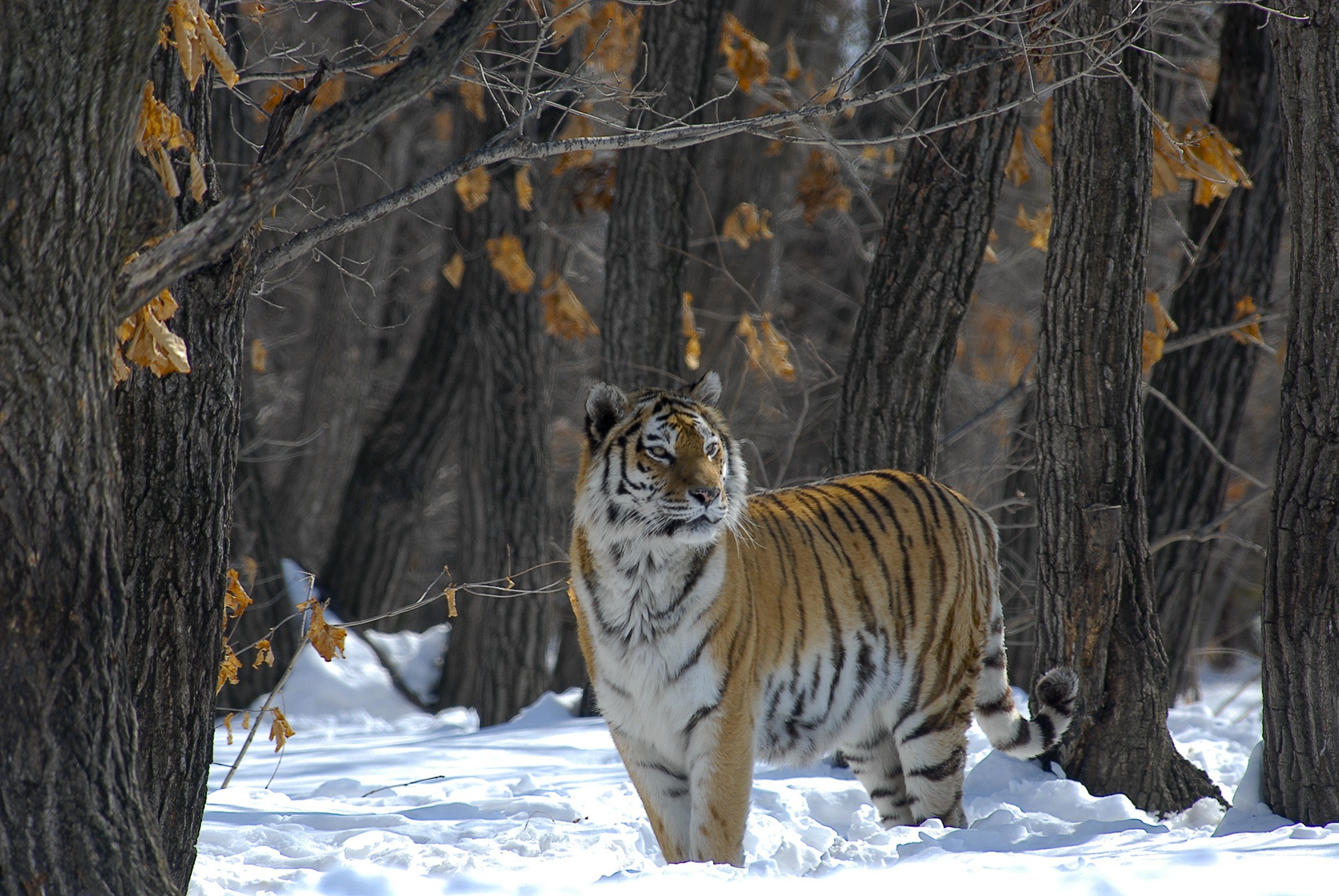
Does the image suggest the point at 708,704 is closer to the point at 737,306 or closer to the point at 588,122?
the point at 588,122

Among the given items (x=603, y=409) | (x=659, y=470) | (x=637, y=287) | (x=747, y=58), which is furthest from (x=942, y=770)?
(x=747, y=58)

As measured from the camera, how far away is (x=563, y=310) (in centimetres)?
854

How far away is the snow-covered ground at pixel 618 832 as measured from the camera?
3211 millimetres

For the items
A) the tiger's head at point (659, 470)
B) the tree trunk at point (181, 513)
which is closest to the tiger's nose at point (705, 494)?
the tiger's head at point (659, 470)

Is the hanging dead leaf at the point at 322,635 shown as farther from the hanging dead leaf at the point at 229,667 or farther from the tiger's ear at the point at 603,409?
the tiger's ear at the point at 603,409

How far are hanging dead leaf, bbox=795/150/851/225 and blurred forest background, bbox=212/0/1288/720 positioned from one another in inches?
0.8

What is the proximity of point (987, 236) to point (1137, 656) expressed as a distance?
6.91 feet

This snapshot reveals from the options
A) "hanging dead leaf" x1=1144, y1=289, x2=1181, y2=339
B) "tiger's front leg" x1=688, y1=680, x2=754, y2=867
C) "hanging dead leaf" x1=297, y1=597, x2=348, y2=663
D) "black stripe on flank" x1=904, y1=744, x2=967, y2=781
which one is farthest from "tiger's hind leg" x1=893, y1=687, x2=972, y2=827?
"hanging dead leaf" x1=297, y1=597, x2=348, y2=663

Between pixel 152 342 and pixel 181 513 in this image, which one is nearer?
pixel 152 342

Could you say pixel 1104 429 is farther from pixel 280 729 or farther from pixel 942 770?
pixel 280 729

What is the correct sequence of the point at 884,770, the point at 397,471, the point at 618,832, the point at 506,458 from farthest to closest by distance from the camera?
the point at 397,471 → the point at 506,458 → the point at 884,770 → the point at 618,832

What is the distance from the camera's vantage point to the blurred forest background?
650 centimetres

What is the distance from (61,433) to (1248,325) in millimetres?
6031

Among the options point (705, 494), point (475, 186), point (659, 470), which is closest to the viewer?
point (705, 494)
